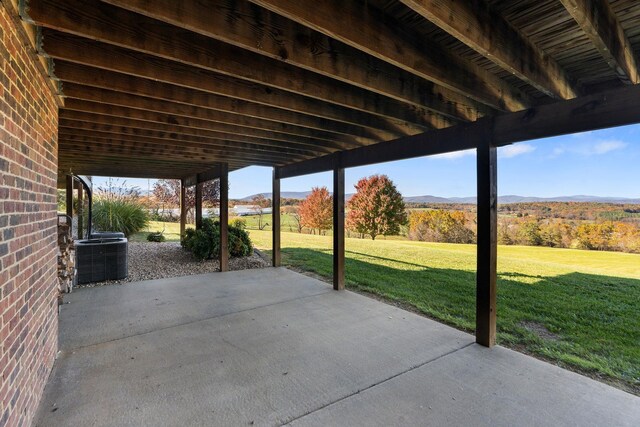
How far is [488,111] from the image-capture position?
2961 millimetres

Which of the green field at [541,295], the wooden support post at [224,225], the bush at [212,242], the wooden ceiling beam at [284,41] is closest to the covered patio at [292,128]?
the wooden ceiling beam at [284,41]

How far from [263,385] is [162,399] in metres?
0.74

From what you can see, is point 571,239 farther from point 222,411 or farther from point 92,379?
point 92,379

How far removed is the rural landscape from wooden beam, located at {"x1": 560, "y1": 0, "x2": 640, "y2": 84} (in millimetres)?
2437

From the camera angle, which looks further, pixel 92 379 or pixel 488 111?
pixel 488 111

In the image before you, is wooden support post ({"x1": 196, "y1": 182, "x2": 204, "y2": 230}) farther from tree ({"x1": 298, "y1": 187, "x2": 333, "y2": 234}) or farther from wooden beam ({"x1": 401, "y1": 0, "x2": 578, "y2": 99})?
wooden beam ({"x1": 401, "y1": 0, "x2": 578, "y2": 99})

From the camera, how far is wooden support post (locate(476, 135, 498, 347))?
9.87 ft

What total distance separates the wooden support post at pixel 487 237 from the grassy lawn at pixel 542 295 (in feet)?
0.99

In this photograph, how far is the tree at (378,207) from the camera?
13.3 m

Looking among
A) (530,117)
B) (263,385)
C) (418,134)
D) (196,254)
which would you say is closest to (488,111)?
(530,117)

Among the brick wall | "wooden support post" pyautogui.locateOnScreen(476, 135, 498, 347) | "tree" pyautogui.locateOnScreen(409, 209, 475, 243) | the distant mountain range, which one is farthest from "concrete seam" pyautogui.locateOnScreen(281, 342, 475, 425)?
"tree" pyautogui.locateOnScreen(409, 209, 475, 243)

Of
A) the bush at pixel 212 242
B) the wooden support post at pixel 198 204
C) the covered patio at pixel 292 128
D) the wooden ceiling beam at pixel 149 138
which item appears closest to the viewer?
the covered patio at pixel 292 128

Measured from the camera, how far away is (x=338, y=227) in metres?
5.18

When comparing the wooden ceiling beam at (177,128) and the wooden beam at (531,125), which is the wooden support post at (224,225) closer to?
the wooden ceiling beam at (177,128)
